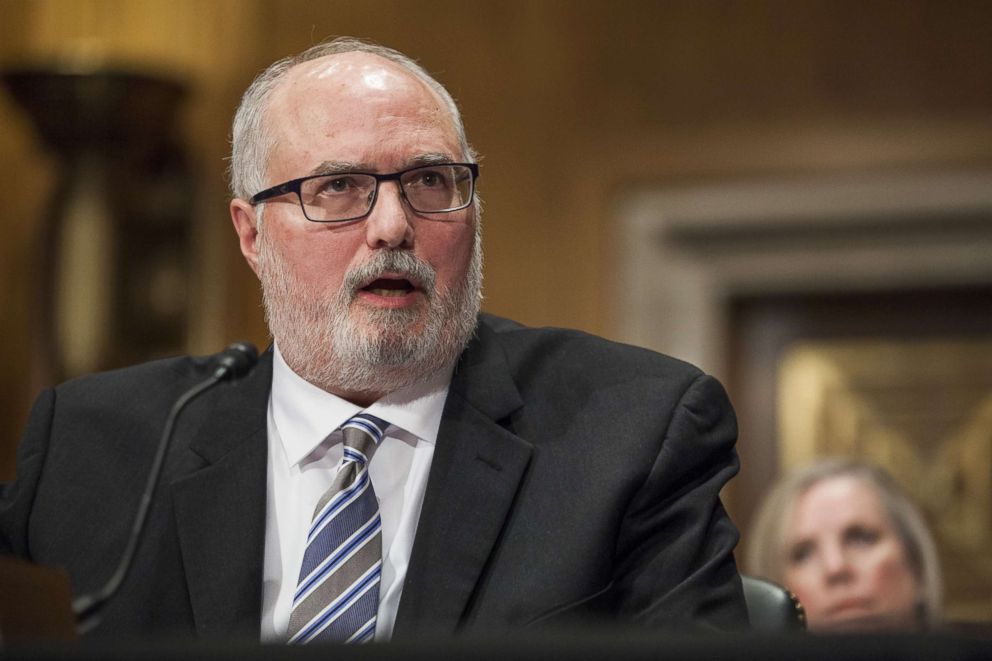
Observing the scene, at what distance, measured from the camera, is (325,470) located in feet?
7.33

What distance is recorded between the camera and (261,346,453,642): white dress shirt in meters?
2.11

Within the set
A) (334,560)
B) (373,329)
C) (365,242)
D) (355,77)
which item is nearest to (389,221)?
(365,242)

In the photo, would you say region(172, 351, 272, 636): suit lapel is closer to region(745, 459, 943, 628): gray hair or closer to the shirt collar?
the shirt collar

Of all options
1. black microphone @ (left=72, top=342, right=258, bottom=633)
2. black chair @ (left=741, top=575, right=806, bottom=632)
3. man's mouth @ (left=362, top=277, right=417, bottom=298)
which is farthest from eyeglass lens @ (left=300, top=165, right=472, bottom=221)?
black chair @ (left=741, top=575, right=806, bottom=632)

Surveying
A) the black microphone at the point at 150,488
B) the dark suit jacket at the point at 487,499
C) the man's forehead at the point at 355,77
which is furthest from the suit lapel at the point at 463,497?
the man's forehead at the point at 355,77

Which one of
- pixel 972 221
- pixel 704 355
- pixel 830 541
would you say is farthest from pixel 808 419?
pixel 830 541

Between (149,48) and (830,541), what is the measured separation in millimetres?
3162

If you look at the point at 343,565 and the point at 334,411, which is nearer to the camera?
the point at 343,565

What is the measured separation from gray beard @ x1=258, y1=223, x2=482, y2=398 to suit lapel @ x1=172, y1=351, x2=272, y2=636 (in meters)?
0.13

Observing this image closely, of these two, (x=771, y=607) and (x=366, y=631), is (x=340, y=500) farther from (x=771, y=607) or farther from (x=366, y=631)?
(x=771, y=607)

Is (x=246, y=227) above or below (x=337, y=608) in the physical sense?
above

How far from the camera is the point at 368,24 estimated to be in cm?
520

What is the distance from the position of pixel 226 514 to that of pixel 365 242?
44cm

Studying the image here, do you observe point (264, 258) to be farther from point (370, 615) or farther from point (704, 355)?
point (704, 355)
